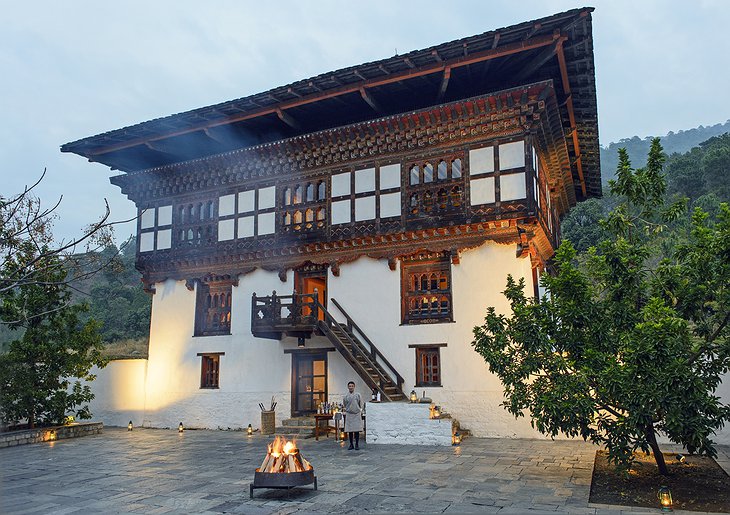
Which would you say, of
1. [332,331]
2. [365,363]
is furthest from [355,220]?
[365,363]

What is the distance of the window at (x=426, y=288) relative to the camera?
16828mm

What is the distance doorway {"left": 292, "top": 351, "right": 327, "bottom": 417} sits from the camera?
18.1 meters

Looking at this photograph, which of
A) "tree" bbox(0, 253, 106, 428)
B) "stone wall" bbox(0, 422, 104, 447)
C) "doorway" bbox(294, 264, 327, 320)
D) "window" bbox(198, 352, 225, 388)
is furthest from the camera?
"window" bbox(198, 352, 225, 388)

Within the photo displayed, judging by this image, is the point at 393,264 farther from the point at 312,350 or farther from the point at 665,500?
the point at 665,500

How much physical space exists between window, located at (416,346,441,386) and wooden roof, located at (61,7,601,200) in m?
7.36

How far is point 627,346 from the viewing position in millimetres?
8141

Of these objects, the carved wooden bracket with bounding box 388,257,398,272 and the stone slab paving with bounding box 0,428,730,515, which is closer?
the stone slab paving with bounding box 0,428,730,515

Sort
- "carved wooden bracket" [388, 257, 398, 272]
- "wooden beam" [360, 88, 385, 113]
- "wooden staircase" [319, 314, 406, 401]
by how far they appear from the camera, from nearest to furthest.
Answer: "wooden staircase" [319, 314, 406, 401], "wooden beam" [360, 88, 385, 113], "carved wooden bracket" [388, 257, 398, 272]

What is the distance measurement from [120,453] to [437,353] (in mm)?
8603

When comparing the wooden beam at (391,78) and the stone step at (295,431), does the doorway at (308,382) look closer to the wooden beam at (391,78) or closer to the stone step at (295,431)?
the stone step at (295,431)

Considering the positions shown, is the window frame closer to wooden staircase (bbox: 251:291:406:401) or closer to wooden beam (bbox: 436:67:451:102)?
wooden staircase (bbox: 251:291:406:401)

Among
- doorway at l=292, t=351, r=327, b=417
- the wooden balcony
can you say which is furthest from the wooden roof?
doorway at l=292, t=351, r=327, b=417

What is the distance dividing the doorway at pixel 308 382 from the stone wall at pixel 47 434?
21.1 feet

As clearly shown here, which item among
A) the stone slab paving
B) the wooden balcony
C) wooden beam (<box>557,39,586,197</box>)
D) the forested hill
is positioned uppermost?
the forested hill
